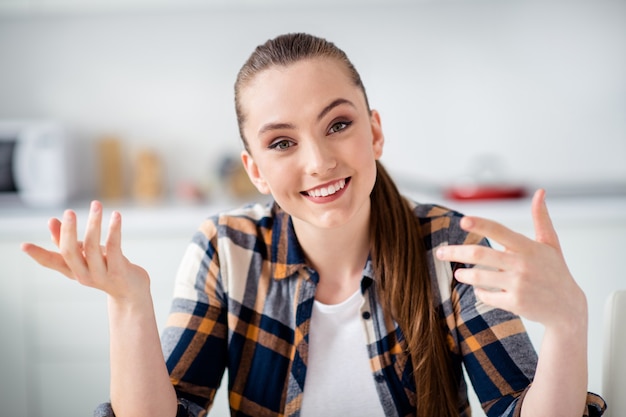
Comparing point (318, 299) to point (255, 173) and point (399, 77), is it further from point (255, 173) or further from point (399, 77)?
point (399, 77)

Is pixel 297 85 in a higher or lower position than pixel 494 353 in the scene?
higher

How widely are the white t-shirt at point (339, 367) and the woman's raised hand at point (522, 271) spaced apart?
43cm

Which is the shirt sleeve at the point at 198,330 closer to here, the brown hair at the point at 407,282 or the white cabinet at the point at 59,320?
the brown hair at the point at 407,282

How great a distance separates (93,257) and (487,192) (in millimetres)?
1951

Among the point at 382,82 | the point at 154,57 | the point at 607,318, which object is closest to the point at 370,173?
the point at 607,318

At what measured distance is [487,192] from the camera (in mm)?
2641

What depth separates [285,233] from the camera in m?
1.34

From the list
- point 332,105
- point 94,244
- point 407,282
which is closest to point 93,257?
point 94,244

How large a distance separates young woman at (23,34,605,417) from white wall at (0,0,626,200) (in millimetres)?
1718

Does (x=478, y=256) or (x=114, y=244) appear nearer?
(x=478, y=256)

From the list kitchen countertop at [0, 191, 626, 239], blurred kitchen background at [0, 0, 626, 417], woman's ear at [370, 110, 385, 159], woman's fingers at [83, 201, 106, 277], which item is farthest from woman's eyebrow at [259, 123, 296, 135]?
blurred kitchen background at [0, 0, 626, 417]

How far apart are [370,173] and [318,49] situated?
0.23 metres

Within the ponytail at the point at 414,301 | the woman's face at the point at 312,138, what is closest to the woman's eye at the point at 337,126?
the woman's face at the point at 312,138

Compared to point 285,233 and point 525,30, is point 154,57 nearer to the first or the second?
point 525,30
